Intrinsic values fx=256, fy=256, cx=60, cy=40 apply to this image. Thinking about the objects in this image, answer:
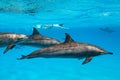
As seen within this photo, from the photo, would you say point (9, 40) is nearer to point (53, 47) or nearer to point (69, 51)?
point (53, 47)

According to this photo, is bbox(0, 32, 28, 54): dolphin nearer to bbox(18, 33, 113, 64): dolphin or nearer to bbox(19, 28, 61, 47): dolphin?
bbox(19, 28, 61, 47): dolphin

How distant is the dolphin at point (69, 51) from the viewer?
7580mm

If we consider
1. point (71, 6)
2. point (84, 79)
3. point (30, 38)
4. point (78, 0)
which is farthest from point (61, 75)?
point (30, 38)

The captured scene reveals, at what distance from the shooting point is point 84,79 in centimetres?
2811

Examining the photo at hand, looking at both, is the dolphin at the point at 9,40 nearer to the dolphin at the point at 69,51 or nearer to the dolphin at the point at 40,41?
the dolphin at the point at 40,41

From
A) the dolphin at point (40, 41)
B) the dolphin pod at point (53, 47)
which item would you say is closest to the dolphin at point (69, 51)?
the dolphin pod at point (53, 47)

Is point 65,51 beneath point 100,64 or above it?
above

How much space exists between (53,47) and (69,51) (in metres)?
0.52

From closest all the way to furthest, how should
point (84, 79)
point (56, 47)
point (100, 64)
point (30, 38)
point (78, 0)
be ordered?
point (56, 47) < point (30, 38) < point (78, 0) < point (84, 79) < point (100, 64)

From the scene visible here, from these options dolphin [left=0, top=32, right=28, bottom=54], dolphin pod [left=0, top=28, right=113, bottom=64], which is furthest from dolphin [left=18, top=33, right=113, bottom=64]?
dolphin [left=0, top=32, right=28, bottom=54]

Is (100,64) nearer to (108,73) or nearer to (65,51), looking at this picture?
(108,73)

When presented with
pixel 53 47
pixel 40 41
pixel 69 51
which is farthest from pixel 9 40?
pixel 69 51

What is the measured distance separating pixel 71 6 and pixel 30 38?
1799 cm

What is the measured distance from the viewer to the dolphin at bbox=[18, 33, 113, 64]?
Result: 24.9 feet
